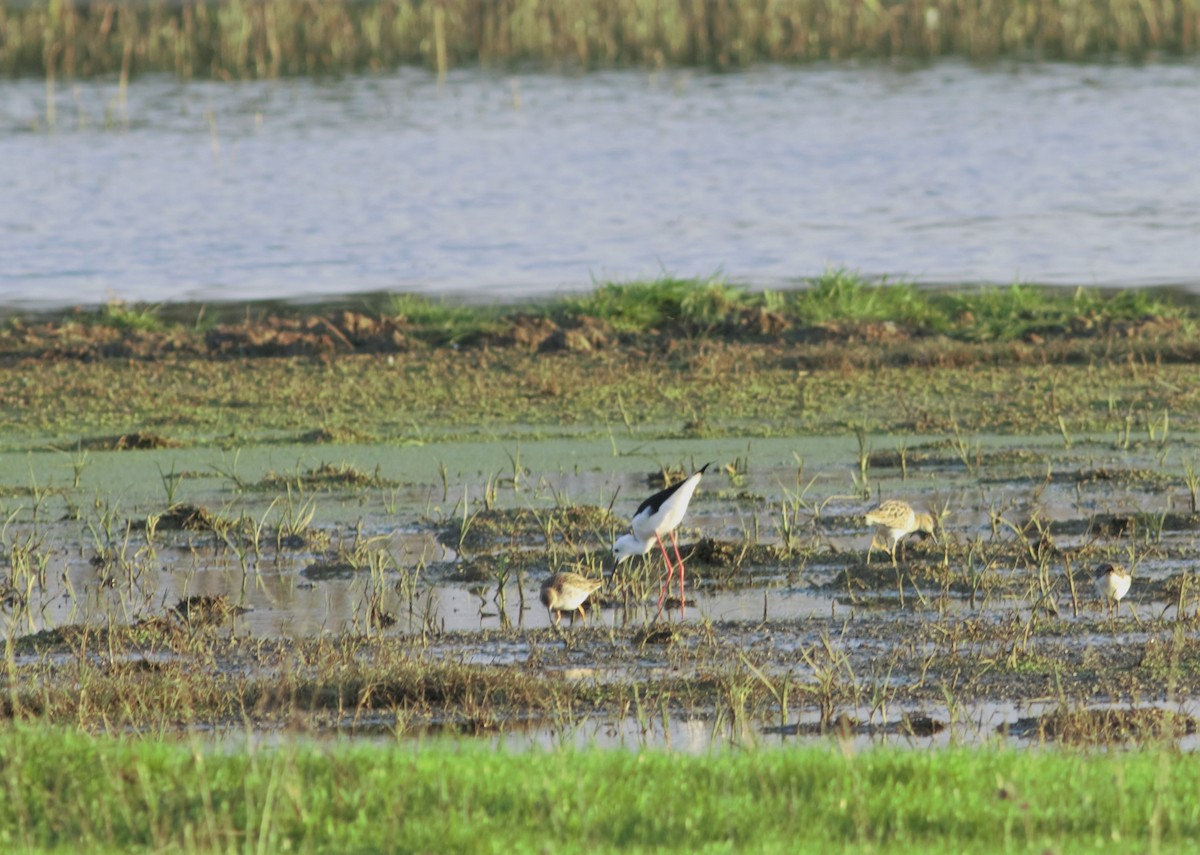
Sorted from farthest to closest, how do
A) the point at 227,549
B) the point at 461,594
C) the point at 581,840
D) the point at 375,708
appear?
the point at 227,549 → the point at 461,594 → the point at 375,708 → the point at 581,840

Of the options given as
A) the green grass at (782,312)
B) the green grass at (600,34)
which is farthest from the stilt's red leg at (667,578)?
the green grass at (600,34)

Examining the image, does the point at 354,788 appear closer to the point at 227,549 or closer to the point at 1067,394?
the point at 227,549

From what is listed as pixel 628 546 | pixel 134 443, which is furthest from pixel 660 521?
pixel 134 443

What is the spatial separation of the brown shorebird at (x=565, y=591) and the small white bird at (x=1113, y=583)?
198 centimetres

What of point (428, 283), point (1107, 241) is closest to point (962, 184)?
point (1107, 241)

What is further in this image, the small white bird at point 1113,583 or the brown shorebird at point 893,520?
the brown shorebird at point 893,520

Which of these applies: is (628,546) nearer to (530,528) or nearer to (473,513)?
(530,528)

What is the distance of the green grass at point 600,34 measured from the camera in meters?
36.3

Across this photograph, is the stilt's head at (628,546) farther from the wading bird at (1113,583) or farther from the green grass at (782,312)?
the green grass at (782,312)

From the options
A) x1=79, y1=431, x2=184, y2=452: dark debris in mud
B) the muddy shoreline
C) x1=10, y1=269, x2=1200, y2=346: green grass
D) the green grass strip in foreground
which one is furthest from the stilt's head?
x1=10, y1=269, x2=1200, y2=346: green grass

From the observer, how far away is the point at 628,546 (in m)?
8.51

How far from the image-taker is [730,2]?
3772 cm

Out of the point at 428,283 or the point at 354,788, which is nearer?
the point at 354,788

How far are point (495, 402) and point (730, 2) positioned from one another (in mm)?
26188
